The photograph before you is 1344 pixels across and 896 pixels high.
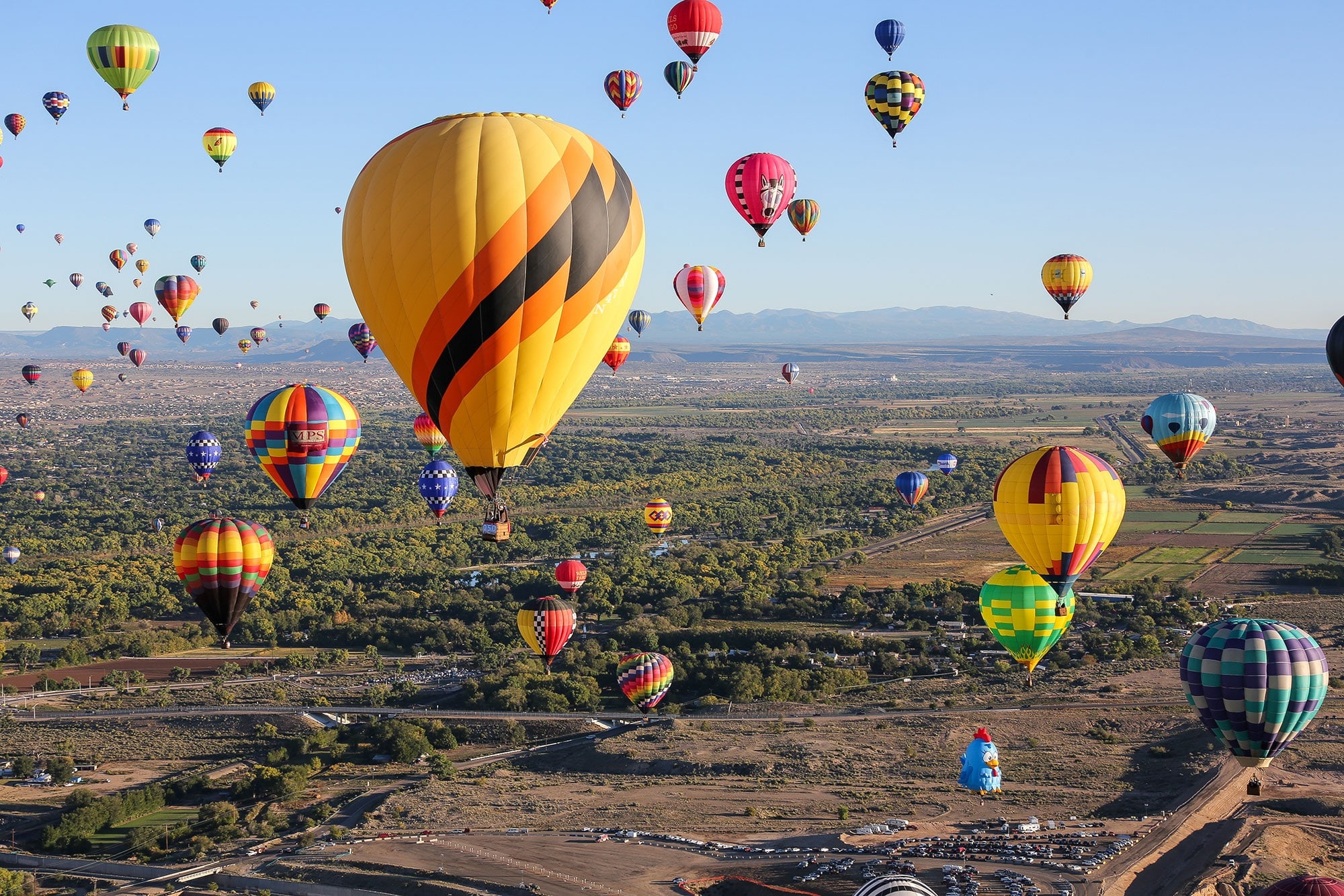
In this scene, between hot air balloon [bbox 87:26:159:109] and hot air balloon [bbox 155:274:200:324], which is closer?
hot air balloon [bbox 87:26:159:109]

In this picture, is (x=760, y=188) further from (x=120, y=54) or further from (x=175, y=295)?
(x=175, y=295)

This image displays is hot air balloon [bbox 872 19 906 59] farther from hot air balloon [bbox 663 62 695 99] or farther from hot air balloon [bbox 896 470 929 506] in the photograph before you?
hot air balloon [bbox 896 470 929 506]

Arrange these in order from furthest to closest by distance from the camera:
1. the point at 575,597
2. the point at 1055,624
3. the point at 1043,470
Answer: the point at 575,597
the point at 1055,624
the point at 1043,470

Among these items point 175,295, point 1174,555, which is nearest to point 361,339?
point 175,295

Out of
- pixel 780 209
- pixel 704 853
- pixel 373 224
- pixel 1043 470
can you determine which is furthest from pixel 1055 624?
pixel 373 224

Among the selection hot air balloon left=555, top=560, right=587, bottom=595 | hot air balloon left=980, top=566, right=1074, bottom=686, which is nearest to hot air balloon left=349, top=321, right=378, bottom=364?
hot air balloon left=555, top=560, right=587, bottom=595

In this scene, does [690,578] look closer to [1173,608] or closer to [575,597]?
[575,597]
